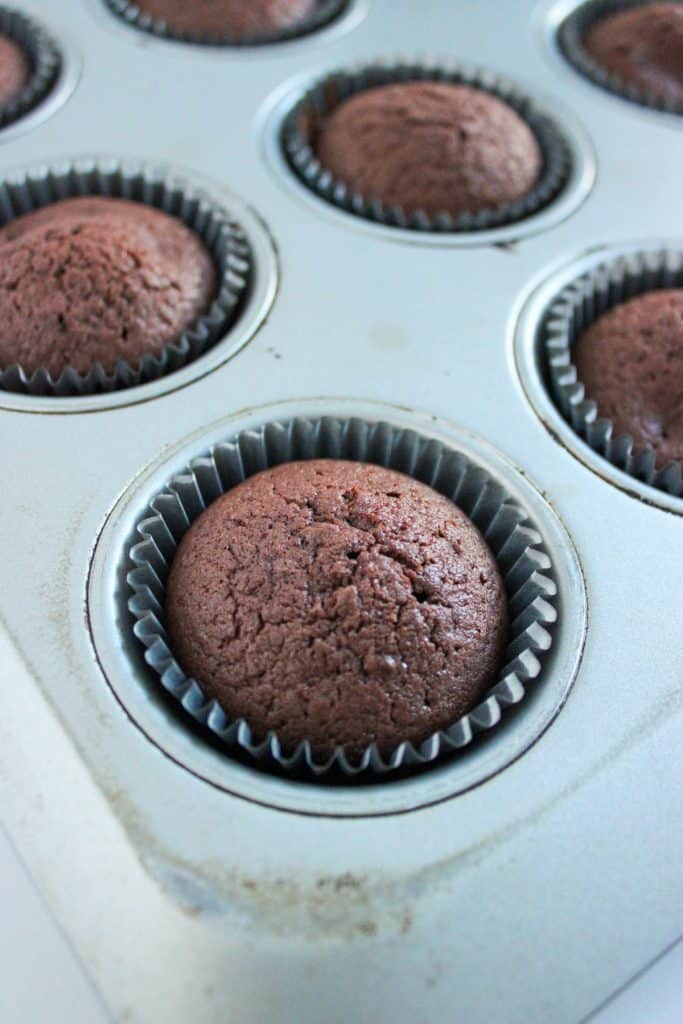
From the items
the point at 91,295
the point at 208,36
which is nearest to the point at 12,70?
the point at 208,36

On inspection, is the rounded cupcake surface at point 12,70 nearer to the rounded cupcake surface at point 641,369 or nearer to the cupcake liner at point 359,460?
the cupcake liner at point 359,460

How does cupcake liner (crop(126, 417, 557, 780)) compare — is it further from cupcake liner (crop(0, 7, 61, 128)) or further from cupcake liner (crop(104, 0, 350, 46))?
cupcake liner (crop(104, 0, 350, 46))

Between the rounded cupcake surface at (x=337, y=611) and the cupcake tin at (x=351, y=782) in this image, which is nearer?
the cupcake tin at (x=351, y=782)

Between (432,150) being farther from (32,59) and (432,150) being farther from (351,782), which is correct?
(351,782)

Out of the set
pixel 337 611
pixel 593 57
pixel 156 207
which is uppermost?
pixel 593 57

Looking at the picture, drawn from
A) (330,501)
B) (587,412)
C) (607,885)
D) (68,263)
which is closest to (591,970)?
(607,885)

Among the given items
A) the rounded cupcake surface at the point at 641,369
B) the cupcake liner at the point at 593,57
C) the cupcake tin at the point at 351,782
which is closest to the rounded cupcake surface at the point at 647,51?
the cupcake liner at the point at 593,57

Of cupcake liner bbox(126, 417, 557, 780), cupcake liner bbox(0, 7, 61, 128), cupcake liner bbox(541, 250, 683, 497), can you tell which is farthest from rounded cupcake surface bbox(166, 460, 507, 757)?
cupcake liner bbox(0, 7, 61, 128)
